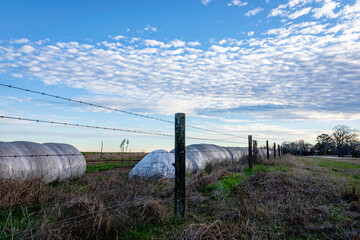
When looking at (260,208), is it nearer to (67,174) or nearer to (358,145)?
(67,174)

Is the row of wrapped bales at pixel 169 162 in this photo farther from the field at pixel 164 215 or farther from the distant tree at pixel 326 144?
the distant tree at pixel 326 144

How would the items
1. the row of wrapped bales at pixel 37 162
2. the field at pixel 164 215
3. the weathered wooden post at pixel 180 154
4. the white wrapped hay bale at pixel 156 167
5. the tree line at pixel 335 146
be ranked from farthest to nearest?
the tree line at pixel 335 146 → the white wrapped hay bale at pixel 156 167 → the row of wrapped bales at pixel 37 162 → the weathered wooden post at pixel 180 154 → the field at pixel 164 215

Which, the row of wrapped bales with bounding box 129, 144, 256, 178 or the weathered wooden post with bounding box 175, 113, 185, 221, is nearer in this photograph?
the weathered wooden post with bounding box 175, 113, 185, 221

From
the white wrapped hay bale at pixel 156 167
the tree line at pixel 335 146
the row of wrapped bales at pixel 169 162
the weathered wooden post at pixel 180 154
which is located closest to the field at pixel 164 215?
the weathered wooden post at pixel 180 154

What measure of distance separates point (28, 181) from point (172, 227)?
4036mm

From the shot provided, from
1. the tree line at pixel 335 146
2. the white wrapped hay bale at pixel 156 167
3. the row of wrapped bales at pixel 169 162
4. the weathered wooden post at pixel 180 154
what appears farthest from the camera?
the tree line at pixel 335 146

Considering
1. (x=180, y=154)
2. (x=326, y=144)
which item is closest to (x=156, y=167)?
(x=180, y=154)

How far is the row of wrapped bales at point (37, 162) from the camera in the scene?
874cm

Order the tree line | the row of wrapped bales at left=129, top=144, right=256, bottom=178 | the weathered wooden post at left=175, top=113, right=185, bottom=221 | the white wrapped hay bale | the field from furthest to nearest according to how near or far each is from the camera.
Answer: the tree line
the row of wrapped bales at left=129, top=144, right=256, bottom=178
the white wrapped hay bale
the weathered wooden post at left=175, top=113, right=185, bottom=221
the field

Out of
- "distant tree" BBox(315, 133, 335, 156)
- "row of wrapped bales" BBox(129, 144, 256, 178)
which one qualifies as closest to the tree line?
"distant tree" BBox(315, 133, 335, 156)

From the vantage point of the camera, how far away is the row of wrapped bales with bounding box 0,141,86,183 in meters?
8.74

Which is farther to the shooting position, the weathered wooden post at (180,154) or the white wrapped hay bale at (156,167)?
the white wrapped hay bale at (156,167)

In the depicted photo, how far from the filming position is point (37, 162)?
1016 centimetres

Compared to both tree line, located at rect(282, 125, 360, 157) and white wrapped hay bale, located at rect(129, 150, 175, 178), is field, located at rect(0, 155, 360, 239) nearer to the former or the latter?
white wrapped hay bale, located at rect(129, 150, 175, 178)
